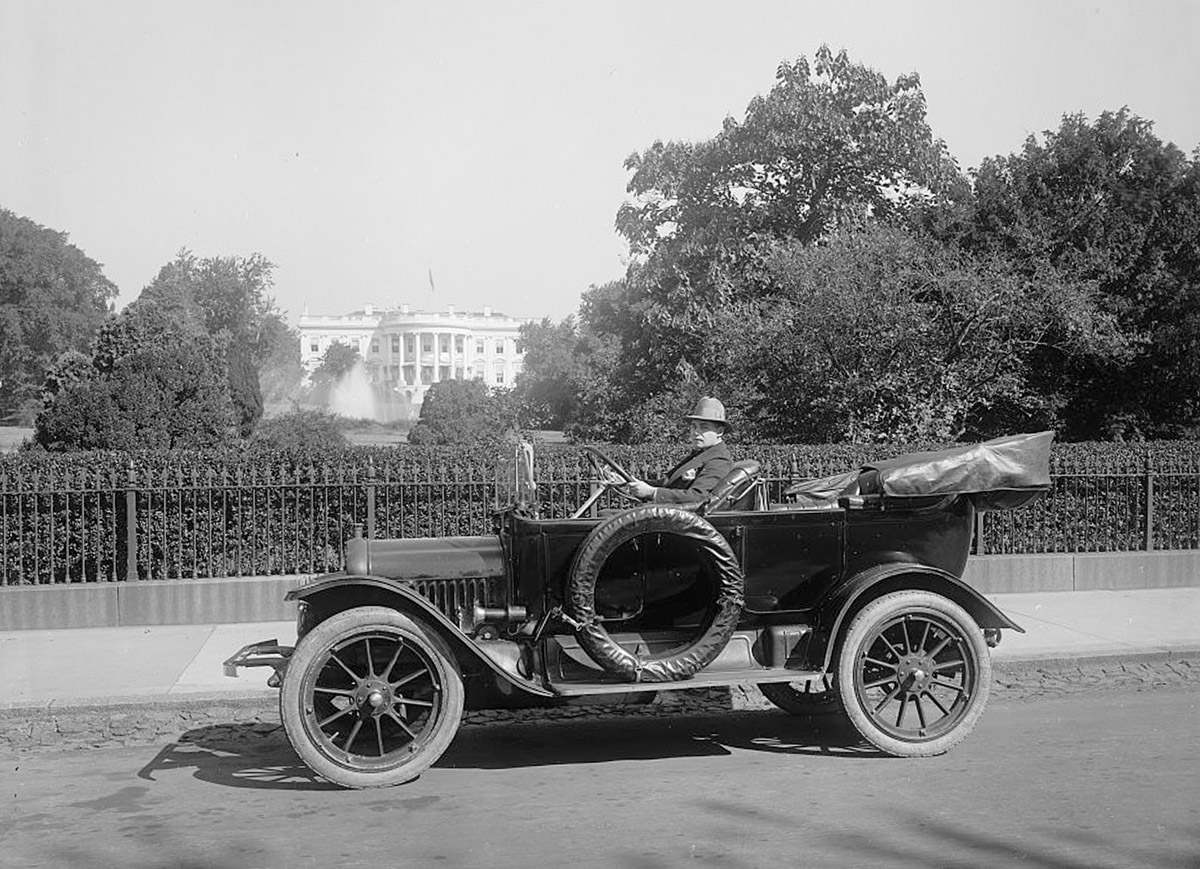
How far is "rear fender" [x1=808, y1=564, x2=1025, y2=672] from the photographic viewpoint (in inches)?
247

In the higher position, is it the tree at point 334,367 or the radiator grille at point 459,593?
the tree at point 334,367

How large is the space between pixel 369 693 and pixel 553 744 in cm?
135

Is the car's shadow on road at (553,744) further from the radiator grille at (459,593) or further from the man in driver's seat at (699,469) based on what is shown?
the man in driver's seat at (699,469)

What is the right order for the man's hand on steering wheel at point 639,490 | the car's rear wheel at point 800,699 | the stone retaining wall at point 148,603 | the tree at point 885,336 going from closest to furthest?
the man's hand on steering wheel at point 639,490, the car's rear wheel at point 800,699, the stone retaining wall at point 148,603, the tree at point 885,336

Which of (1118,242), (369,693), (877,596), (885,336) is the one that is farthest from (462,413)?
(369,693)

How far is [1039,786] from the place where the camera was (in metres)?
5.64

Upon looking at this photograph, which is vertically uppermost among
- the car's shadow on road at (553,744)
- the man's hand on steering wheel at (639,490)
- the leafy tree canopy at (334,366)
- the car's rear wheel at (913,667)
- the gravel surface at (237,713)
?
the leafy tree canopy at (334,366)

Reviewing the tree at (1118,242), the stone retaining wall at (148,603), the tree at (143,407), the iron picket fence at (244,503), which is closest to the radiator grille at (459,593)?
the stone retaining wall at (148,603)

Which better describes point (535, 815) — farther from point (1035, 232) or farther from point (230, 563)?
point (1035, 232)

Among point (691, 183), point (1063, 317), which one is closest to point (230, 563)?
point (1063, 317)

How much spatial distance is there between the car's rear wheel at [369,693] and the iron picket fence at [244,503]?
4.89 m

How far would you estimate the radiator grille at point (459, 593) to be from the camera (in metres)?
6.23

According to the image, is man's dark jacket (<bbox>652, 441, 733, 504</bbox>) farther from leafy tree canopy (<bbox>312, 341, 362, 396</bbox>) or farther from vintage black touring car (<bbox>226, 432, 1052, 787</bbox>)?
leafy tree canopy (<bbox>312, 341, 362, 396</bbox>)

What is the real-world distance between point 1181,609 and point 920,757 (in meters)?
5.70
